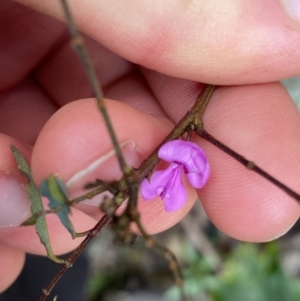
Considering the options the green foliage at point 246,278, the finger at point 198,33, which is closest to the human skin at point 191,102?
the finger at point 198,33

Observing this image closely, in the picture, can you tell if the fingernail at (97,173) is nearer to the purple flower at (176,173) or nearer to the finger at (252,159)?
the purple flower at (176,173)

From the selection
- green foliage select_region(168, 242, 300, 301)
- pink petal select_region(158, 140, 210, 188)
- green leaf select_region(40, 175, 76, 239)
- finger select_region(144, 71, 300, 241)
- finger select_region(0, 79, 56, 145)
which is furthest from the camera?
green foliage select_region(168, 242, 300, 301)

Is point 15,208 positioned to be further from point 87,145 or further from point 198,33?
point 198,33

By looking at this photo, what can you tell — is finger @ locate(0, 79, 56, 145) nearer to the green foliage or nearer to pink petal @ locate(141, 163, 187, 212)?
pink petal @ locate(141, 163, 187, 212)

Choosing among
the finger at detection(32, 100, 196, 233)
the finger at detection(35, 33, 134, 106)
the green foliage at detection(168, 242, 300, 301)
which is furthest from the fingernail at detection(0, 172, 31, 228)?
the green foliage at detection(168, 242, 300, 301)

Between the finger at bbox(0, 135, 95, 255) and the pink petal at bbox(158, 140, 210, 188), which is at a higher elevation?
the finger at bbox(0, 135, 95, 255)

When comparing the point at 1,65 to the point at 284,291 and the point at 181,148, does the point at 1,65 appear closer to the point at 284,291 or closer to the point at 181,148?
the point at 181,148
